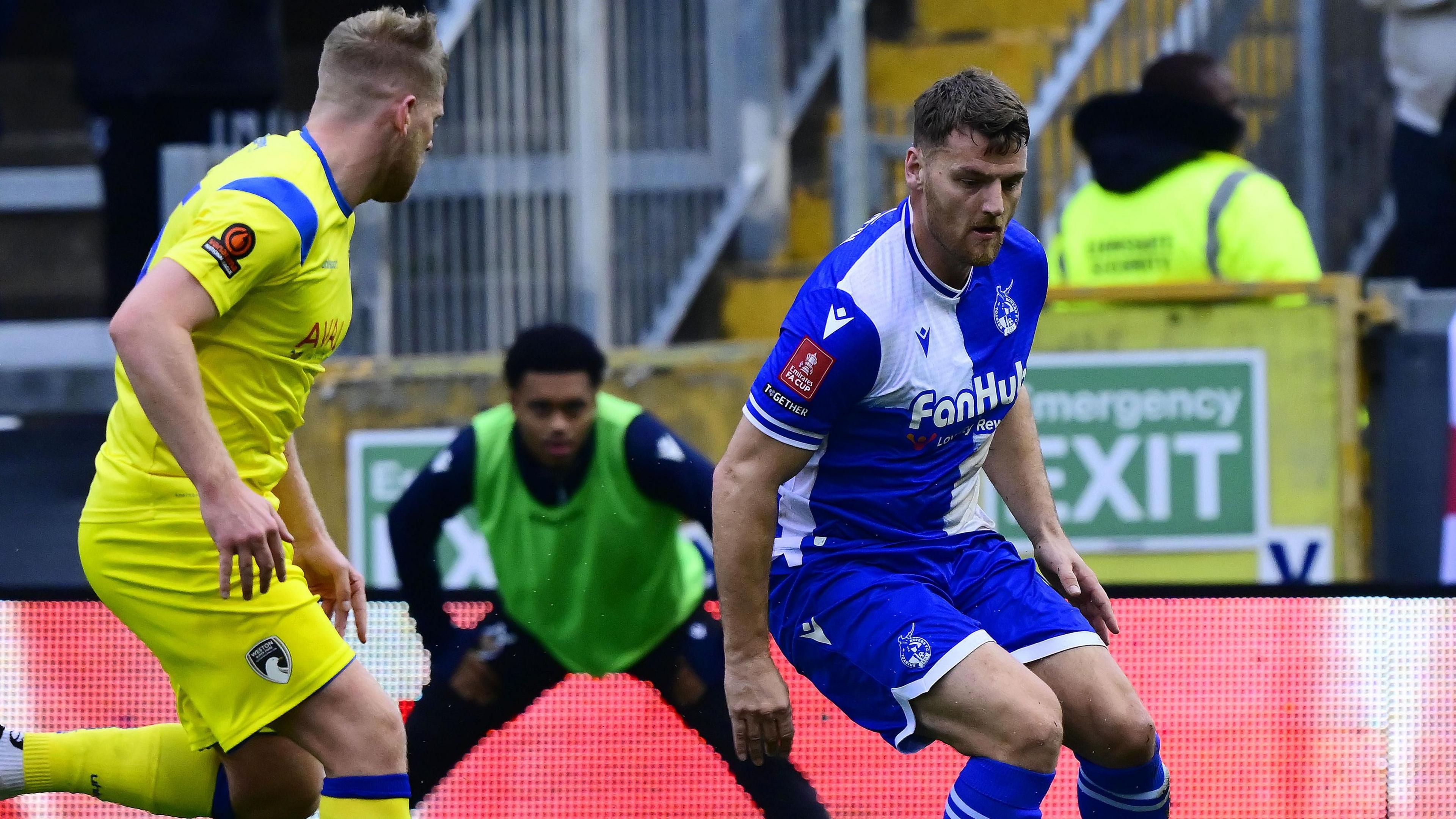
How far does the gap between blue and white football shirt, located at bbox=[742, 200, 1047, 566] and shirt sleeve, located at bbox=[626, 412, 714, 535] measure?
947 millimetres

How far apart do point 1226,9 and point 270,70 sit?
168 inches

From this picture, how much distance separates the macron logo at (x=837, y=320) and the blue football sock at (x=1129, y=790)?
107 centimetres

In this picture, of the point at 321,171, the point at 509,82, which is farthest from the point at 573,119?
the point at 321,171

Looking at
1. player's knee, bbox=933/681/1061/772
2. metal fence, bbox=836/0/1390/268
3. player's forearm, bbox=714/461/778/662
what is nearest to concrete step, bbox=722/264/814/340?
metal fence, bbox=836/0/1390/268

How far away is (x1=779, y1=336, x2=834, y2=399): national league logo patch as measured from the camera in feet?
13.3

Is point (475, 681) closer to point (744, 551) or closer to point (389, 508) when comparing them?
point (744, 551)

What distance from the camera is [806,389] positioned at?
13.4 feet

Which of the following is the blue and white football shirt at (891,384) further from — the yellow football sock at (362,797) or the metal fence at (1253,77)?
the metal fence at (1253,77)

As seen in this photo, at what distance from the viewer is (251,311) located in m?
4.08

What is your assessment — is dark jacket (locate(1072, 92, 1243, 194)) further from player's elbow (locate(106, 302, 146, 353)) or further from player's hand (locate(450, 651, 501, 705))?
player's elbow (locate(106, 302, 146, 353))

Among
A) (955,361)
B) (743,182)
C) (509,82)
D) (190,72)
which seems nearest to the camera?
(955,361)

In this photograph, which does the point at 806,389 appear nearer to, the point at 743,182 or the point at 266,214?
the point at 266,214

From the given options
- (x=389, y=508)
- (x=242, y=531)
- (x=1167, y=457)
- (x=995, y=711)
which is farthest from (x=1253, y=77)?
(x=242, y=531)

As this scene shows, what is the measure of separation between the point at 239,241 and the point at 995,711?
1729mm
